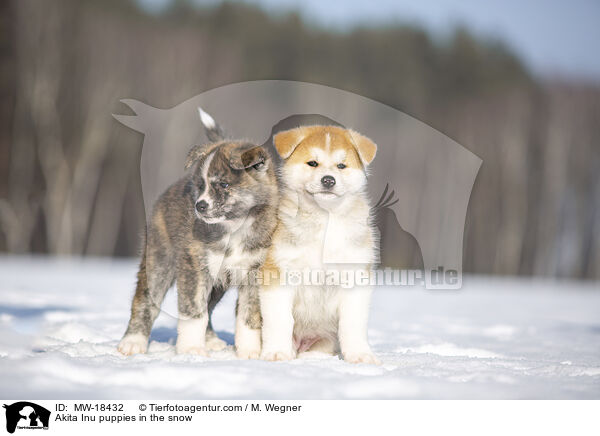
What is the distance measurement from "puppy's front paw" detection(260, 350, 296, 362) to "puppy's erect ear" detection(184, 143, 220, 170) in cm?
137

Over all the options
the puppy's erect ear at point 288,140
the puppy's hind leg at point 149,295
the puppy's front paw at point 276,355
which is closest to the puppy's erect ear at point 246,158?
the puppy's erect ear at point 288,140

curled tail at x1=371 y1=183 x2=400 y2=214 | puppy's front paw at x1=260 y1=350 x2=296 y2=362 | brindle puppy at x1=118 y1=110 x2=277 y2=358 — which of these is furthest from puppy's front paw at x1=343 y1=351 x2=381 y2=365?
curled tail at x1=371 y1=183 x2=400 y2=214

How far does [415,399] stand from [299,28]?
20.0m

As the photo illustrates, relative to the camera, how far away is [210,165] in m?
3.77

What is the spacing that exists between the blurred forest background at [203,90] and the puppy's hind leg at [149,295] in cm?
1131

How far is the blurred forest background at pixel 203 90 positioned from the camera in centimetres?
1666

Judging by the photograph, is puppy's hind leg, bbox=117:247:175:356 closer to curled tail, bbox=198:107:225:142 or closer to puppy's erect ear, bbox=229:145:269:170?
puppy's erect ear, bbox=229:145:269:170

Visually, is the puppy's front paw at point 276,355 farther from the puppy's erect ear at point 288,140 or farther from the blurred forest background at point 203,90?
the blurred forest background at point 203,90

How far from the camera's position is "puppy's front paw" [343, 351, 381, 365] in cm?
345

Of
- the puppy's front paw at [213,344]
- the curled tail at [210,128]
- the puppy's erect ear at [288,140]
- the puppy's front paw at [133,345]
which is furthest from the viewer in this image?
the curled tail at [210,128]

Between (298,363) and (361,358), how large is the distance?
388 mm

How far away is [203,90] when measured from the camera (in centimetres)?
1531

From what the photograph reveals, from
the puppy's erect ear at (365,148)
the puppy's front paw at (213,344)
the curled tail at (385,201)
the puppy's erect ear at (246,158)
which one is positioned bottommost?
the puppy's front paw at (213,344)
